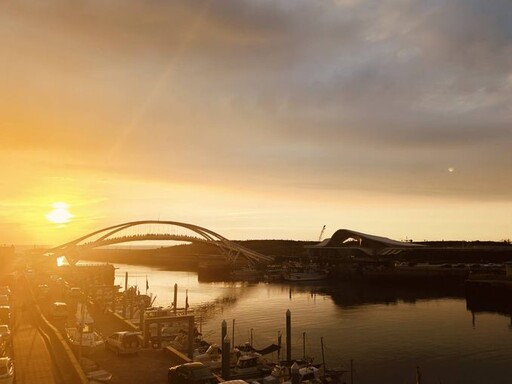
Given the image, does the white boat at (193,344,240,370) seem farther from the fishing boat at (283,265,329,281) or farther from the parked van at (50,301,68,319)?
the fishing boat at (283,265,329,281)

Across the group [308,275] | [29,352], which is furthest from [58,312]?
[308,275]

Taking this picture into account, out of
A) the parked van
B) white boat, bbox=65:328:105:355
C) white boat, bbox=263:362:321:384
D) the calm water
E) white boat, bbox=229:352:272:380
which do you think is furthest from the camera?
the calm water

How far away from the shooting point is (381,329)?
60.8 meters

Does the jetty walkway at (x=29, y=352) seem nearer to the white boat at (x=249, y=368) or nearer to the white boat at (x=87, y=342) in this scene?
the white boat at (x=87, y=342)

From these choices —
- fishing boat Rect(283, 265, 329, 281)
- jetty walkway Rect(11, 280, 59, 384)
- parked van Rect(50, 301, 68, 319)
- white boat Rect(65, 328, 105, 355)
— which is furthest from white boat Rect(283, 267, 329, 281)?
white boat Rect(65, 328, 105, 355)

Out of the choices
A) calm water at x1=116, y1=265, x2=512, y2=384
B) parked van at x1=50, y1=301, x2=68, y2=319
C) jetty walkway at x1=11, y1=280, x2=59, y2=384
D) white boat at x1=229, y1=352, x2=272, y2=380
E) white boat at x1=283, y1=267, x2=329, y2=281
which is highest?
parked van at x1=50, y1=301, x2=68, y2=319

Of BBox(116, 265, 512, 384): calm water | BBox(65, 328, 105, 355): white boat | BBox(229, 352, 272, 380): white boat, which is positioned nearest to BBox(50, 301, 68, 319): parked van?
BBox(65, 328, 105, 355): white boat

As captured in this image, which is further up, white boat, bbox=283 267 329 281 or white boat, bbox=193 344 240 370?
white boat, bbox=283 267 329 281

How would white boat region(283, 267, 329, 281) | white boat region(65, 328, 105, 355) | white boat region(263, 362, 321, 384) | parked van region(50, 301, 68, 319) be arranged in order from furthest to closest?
white boat region(283, 267, 329, 281) < parked van region(50, 301, 68, 319) < white boat region(263, 362, 321, 384) < white boat region(65, 328, 105, 355)

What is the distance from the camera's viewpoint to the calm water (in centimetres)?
4228

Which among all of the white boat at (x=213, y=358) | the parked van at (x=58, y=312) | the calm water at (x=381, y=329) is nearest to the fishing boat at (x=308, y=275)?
the calm water at (x=381, y=329)

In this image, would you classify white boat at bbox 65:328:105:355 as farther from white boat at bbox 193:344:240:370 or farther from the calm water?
the calm water

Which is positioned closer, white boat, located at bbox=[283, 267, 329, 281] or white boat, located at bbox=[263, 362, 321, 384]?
white boat, located at bbox=[263, 362, 321, 384]

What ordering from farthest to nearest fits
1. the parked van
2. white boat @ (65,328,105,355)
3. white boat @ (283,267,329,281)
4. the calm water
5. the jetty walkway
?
1. white boat @ (283,267,329,281)
2. the calm water
3. the parked van
4. white boat @ (65,328,105,355)
5. the jetty walkway
